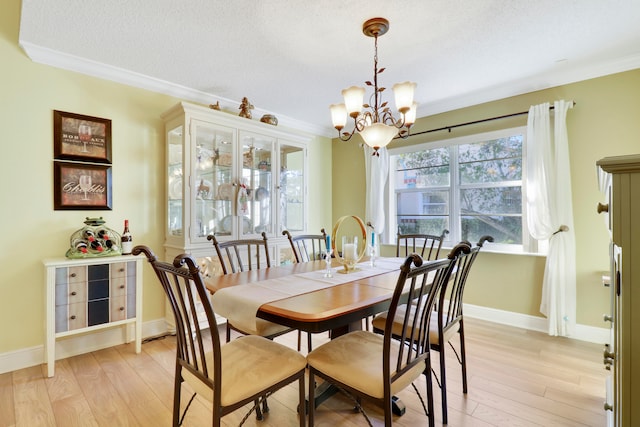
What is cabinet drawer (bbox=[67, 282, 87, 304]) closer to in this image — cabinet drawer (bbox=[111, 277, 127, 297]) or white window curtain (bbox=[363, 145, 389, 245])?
cabinet drawer (bbox=[111, 277, 127, 297])

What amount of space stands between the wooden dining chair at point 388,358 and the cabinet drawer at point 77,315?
6.43 feet

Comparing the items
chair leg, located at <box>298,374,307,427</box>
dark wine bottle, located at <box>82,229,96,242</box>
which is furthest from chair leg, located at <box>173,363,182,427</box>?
dark wine bottle, located at <box>82,229,96,242</box>

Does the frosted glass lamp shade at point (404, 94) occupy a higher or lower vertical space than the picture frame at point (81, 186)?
higher

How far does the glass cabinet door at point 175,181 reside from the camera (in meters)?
2.83

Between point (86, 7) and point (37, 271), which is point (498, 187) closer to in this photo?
point (86, 7)

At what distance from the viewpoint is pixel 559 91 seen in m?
2.86

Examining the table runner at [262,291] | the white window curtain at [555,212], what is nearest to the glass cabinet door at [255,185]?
the table runner at [262,291]

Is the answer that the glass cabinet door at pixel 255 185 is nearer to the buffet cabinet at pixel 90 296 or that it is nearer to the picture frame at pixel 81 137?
the buffet cabinet at pixel 90 296

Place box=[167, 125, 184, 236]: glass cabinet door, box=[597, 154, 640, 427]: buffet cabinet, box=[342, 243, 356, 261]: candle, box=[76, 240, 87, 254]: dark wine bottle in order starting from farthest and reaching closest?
box=[167, 125, 184, 236]: glass cabinet door < box=[76, 240, 87, 254]: dark wine bottle < box=[342, 243, 356, 261]: candle < box=[597, 154, 640, 427]: buffet cabinet

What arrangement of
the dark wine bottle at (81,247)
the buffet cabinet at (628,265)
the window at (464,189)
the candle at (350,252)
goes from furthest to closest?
the window at (464,189) < the dark wine bottle at (81,247) < the candle at (350,252) < the buffet cabinet at (628,265)

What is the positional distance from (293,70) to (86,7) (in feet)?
4.85

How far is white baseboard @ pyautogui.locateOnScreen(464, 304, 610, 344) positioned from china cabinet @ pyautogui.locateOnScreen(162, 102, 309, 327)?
2246mm

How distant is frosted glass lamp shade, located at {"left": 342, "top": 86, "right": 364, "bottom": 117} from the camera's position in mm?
1940

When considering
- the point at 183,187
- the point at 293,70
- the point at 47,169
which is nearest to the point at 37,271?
the point at 47,169
